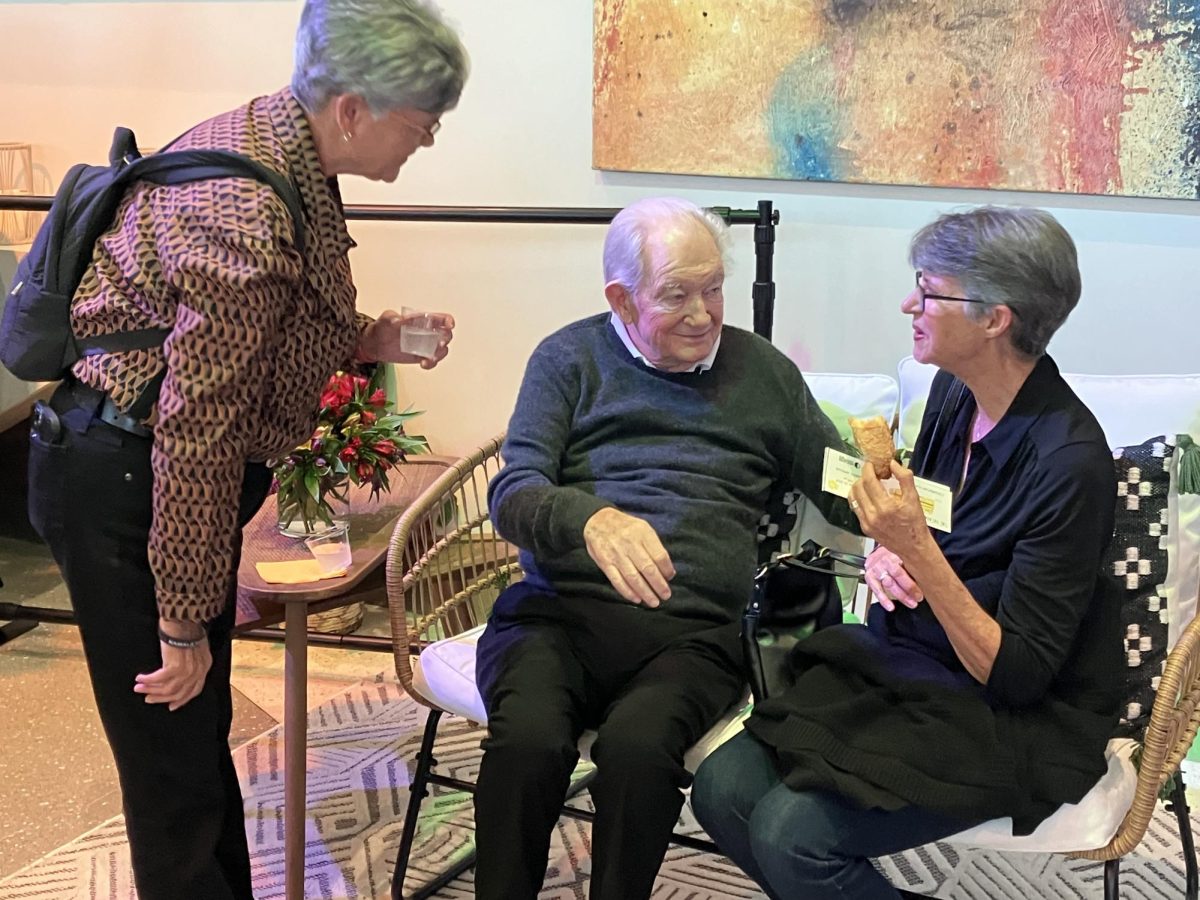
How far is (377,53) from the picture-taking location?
56.3 inches

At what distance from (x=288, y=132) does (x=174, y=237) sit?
203 millimetres

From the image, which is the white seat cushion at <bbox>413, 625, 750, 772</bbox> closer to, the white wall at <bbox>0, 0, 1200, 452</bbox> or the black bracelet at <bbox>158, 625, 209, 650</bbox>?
the black bracelet at <bbox>158, 625, 209, 650</bbox>

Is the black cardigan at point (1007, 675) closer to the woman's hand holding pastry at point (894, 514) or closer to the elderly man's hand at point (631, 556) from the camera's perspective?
the woman's hand holding pastry at point (894, 514)

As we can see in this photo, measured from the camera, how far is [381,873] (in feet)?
7.54

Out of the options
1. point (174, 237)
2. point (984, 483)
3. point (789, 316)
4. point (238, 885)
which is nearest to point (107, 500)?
point (174, 237)

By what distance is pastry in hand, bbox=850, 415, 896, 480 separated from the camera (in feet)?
5.48

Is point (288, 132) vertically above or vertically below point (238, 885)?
above

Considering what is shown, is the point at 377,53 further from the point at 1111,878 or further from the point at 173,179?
the point at 1111,878

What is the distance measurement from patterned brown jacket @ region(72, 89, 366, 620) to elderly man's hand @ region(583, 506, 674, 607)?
0.46 metres

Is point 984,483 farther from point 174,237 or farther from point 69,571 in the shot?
point 69,571

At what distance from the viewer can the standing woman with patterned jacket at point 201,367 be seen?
1.40m

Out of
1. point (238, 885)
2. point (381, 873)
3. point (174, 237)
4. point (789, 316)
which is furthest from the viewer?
point (789, 316)

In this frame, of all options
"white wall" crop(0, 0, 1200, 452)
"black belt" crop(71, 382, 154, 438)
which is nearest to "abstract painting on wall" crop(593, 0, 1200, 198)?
"white wall" crop(0, 0, 1200, 452)

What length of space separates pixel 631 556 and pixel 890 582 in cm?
42
